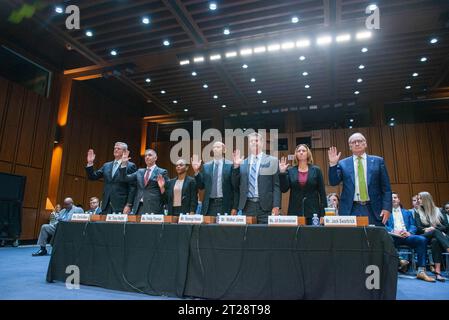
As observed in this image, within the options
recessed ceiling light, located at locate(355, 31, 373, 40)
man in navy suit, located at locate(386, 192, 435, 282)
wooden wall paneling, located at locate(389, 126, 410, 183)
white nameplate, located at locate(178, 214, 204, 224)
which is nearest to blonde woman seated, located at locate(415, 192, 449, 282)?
man in navy suit, located at locate(386, 192, 435, 282)

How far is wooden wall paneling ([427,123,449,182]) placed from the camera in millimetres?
9703

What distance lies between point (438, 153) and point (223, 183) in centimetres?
966

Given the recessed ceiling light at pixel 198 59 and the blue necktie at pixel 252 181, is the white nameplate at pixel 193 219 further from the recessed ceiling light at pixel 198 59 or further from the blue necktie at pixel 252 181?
the recessed ceiling light at pixel 198 59

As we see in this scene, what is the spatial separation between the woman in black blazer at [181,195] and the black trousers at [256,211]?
0.87m

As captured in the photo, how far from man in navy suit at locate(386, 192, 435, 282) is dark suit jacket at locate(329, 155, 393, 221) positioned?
1965mm

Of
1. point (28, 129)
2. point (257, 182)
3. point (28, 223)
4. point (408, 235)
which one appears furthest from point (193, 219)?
point (28, 129)

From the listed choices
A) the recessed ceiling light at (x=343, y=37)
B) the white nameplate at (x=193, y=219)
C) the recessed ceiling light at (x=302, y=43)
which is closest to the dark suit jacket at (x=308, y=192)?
the white nameplate at (x=193, y=219)

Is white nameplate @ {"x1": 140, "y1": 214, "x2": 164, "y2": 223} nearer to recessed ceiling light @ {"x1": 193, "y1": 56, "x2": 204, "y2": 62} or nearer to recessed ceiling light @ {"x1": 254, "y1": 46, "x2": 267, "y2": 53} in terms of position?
recessed ceiling light @ {"x1": 254, "y1": 46, "x2": 267, "y2": 53}

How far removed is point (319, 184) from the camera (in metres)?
2.80

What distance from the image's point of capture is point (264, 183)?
2836 millimetres

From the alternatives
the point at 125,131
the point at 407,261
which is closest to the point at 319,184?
the point at 407,261

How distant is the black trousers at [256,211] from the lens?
9.07 feet

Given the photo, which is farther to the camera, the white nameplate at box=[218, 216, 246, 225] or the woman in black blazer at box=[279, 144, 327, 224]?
the woman in black blazer at box=[279, 144, 327, 224]

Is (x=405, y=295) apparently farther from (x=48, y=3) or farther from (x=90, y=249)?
(x=48, y=3)
